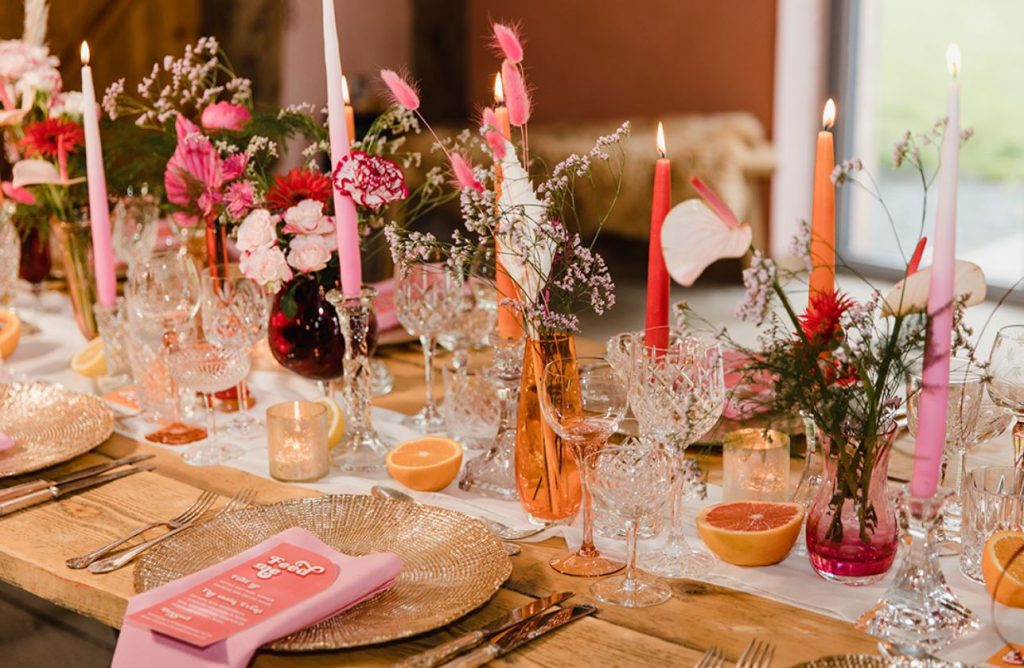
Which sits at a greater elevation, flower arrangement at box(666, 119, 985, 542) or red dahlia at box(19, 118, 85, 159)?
red dahlia at box(19, 118, 85, 159)

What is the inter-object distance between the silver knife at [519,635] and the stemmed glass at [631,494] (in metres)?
0.05

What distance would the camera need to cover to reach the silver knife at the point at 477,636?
101cm

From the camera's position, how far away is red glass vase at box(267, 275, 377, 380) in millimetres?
1652

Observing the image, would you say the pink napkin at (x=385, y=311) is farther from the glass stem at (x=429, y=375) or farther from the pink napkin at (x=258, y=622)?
the pink napkin at (x=258, y=622)

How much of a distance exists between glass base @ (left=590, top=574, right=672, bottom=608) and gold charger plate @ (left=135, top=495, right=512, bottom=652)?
0.09m

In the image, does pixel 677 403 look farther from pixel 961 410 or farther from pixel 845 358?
pixel 961 410

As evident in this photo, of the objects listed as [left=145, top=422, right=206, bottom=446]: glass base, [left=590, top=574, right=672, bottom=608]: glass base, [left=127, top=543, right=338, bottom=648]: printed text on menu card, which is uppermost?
[left=145, top=422, right=206, bottom=446]: glass base

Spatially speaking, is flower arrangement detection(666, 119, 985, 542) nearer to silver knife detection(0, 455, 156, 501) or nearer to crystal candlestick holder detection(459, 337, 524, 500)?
crystal candlestick holder detection(459, 337, 524, 500)

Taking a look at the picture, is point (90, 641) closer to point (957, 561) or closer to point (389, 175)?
point (389, 175)

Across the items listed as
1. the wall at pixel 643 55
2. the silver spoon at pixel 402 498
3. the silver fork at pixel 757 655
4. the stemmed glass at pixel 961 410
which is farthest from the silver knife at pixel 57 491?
the wall at pixel 643 55

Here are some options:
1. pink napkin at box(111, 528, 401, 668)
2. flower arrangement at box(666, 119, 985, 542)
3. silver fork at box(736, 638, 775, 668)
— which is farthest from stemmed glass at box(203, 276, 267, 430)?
silver fork at box(736, 638, 775, 668)

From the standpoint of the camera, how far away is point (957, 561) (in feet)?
4.03

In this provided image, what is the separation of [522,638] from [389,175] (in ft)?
2.01

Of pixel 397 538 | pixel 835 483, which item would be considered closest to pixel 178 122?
pixel 397 538
